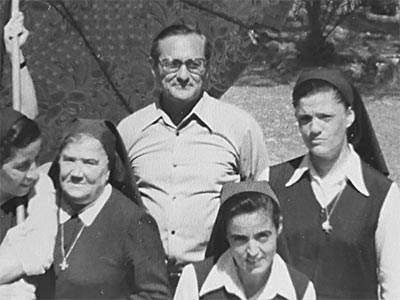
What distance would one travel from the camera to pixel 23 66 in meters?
2.04

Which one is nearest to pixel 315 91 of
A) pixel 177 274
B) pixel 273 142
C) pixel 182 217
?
pixel 273 142

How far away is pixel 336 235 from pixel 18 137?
925mm

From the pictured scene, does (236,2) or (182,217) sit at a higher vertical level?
(236,2)

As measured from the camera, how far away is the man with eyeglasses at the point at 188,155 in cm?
194

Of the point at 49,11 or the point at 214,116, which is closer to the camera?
the point at 214,116

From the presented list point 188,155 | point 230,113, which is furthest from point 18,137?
point 230,113

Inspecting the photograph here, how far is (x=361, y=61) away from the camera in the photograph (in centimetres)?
206

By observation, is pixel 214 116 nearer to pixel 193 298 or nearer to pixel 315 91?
pixel 315 91

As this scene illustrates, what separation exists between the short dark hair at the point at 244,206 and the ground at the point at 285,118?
0.13 meters

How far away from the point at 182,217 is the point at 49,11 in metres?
0.72

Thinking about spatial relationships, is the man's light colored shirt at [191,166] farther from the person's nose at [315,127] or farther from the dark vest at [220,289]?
the person's nose at [315,127]

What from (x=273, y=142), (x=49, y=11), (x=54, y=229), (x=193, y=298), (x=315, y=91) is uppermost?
(x=49, y=11)

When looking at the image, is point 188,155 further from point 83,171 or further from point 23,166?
point 23,166

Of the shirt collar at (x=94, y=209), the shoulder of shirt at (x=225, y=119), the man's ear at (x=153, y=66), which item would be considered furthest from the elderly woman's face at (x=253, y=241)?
the man's ear at (x=153, y=66)
